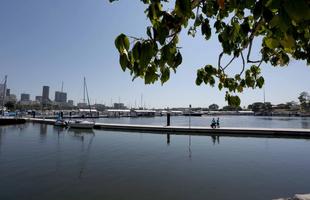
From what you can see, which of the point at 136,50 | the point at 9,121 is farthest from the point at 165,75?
the point at 9,121

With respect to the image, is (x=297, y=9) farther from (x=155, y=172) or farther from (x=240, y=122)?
(x=240, y=122)

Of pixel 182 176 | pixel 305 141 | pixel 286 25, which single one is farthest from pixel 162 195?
pixel 305 141

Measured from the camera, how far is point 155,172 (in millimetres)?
13148

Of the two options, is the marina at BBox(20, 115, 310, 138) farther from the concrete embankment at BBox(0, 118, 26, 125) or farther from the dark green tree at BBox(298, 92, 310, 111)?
the dark green tree at BBox(298, 92, 310, 111)

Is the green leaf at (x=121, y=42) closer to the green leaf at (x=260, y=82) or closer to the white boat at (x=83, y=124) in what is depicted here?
the green leaf at (x=260, y=82)

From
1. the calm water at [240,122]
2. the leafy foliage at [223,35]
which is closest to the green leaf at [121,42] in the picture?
the leafy foliage at [223,35]

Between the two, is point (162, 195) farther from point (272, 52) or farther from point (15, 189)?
point (272, 52)

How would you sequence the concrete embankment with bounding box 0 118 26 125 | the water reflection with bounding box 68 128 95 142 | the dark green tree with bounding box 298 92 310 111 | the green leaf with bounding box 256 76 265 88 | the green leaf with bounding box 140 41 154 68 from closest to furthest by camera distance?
the green leaf with bounding box 140 41 154 68 → the green leaf with bounding box 256 76 265 88 → the water reflection with bounding box 68 128 95 142 → the concrete embankment with bounding box 0 118 26 125 → the dark green tree with bounding box 298 92 310 111

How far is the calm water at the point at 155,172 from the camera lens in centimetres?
1013

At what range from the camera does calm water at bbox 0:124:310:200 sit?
10.1m

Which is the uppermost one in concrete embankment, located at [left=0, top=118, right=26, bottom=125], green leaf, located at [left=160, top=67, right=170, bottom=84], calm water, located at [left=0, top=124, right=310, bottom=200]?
green leaf, located at [left=160, top=67, right=170, bottom=84]

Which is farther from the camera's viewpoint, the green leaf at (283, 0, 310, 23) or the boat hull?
the boat hull

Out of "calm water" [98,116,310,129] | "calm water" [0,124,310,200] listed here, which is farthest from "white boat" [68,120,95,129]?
"calm water" [98,116,310,129]

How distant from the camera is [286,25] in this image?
107 cm
